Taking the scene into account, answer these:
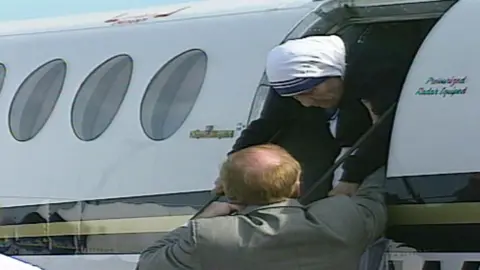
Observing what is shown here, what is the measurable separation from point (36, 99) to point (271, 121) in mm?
2550

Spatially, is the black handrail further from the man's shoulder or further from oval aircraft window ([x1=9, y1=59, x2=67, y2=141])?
oval aircraft window ([x1=9, y1=59, x2=67, y2=141])

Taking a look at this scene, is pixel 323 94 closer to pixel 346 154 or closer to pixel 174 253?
pixel 346 154

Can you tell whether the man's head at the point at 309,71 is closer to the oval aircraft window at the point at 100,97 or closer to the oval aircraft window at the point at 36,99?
the oval aircraft window at the point at 100,97

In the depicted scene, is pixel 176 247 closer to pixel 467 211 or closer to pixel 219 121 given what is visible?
pixel 467 211

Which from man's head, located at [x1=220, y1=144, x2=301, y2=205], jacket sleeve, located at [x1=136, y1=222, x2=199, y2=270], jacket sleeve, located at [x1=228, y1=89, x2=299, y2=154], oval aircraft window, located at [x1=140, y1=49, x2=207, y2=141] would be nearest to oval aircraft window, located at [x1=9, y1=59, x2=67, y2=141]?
oval aircraft window, located at [x1=140, y1=49, x2=207, y2=141]

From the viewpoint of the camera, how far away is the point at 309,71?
5.59m

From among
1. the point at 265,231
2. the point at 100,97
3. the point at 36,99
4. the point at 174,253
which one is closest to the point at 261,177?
the point at 265,231

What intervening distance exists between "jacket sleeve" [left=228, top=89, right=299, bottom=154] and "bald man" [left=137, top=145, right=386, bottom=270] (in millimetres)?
1361

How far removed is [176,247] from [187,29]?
10.0ft

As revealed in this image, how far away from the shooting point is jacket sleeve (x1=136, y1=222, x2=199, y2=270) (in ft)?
15.0

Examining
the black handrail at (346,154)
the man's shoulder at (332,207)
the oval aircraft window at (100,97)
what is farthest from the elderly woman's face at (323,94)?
the oval aircraft window at (100,97)

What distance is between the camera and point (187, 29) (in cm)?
743

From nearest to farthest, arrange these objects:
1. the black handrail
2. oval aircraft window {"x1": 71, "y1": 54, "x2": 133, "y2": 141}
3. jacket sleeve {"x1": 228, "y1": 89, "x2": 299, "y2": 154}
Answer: the black handrail < jacket sleeve {"x1": 228, "y1": 89, "x2": 299, "y2": 154} < oval aircraft window {"x1": 71, "y1": 54, "x2": 133, "y2": 141}

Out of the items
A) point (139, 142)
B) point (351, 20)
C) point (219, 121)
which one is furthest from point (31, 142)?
point (351, 20)
